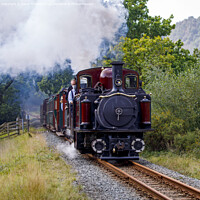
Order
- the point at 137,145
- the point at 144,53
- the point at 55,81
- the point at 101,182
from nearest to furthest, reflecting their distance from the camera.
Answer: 1. the point at 101,182
2. the point at 137,145
3. the point at 144,53
4. the point at 55,81

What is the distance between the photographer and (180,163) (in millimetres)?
9984

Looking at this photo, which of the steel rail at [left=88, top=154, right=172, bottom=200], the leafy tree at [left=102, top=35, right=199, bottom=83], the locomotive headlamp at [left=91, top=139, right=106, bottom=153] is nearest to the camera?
the steel rail at [left=88, top=154, right=172, bottom=200]

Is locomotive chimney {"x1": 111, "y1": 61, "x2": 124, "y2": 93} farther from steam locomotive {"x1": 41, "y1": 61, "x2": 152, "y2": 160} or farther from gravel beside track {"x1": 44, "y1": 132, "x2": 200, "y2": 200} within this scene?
gravel beside track {"x1": 44, "y1": 132, "x2": 200, "y2": 200}

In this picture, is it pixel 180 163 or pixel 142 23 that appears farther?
pixel 142 23

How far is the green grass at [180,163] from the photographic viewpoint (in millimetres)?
8961

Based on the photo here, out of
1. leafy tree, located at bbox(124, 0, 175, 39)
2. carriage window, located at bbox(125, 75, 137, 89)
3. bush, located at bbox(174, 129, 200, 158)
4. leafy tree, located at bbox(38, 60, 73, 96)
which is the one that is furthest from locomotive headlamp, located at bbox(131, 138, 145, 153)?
leafy tree, located at bbox(124, 0, 175, 39)

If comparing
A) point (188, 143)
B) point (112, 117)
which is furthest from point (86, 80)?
point (188, 143)

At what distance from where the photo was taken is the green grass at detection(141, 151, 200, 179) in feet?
29.4

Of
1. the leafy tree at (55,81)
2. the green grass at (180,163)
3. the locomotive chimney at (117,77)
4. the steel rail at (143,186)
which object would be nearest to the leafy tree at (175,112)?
the green grass at (180,163)

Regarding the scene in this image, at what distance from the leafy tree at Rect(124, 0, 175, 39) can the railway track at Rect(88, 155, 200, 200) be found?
75.0ft

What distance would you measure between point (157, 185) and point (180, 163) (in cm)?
315

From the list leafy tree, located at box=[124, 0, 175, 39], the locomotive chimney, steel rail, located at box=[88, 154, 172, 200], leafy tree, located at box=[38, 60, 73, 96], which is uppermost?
leafy tree, located at box=[124, 0, 175, 39]

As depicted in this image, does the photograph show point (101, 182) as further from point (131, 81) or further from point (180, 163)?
point (131, 81)

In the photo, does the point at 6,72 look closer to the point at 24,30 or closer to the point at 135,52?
the point at 24,30
